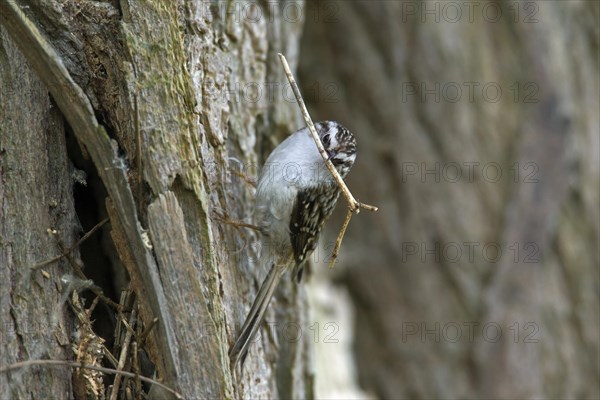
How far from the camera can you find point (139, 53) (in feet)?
9.35

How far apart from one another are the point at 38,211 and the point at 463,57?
409 cm

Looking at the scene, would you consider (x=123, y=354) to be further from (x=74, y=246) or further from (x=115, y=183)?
(x=115, y=183)

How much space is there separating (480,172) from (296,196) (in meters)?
2.59

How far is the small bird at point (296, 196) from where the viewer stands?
379cm

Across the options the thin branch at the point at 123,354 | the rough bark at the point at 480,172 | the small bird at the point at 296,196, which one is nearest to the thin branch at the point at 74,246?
the thin branch at the point at 123,354

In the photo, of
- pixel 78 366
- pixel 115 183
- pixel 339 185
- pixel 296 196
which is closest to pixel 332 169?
pixel 339 185

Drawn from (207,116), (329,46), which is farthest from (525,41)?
(207,116)

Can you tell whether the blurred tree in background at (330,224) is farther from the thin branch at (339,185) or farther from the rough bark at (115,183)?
the thin branch at (339,185)

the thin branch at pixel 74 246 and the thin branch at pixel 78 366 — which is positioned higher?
the thin branch at pixel 74 246

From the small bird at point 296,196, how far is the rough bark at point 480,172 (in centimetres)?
222

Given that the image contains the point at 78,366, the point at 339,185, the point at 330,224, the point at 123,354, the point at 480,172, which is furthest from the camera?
the point at 330,224

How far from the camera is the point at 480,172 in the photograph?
20.0 ft

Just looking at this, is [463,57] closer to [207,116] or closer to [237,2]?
[237,2]

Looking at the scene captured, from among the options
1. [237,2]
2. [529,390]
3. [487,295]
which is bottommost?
[529,390]
